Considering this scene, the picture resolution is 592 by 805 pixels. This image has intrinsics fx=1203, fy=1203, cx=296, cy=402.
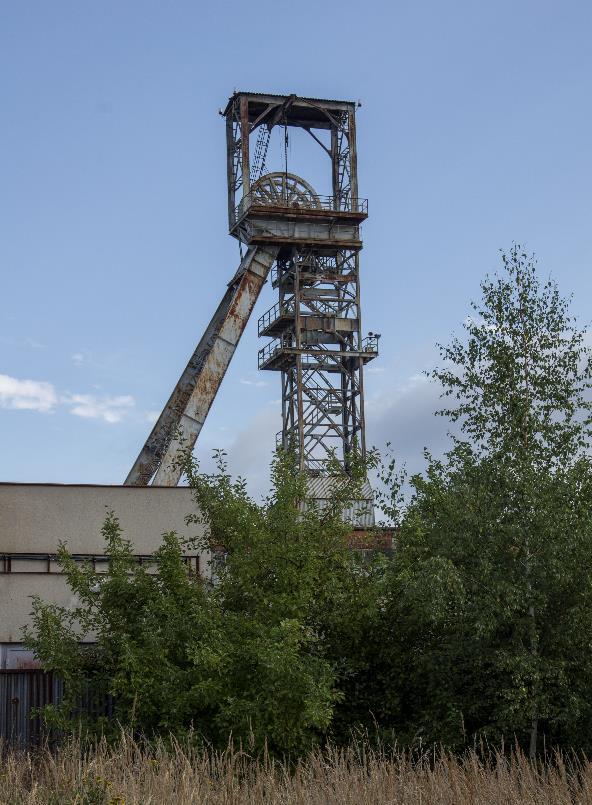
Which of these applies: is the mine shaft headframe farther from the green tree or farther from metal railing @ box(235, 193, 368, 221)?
the green tree

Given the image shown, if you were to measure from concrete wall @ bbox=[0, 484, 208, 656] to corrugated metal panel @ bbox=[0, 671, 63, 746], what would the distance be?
4950mm

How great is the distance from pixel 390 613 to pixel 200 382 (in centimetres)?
2289

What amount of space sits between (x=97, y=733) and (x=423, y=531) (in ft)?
18.9

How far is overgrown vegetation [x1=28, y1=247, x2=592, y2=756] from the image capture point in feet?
56.0

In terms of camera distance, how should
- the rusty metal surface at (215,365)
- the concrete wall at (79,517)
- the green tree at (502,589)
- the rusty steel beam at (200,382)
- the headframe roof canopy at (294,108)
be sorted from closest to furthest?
the green tree at (502,589), the concrete wall at (79,517), the rusty steel beam at (200,382), the rusty metal surface at (215,365), the headframe roof canopy at (294,108)

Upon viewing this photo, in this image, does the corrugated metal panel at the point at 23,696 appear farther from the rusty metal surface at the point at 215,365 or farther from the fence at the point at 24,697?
the rusty metal surface at the point at 215,365

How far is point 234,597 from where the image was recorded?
61.3 ft

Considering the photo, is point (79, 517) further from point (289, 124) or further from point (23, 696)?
point (289, 124)

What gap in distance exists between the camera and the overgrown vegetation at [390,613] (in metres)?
17.1

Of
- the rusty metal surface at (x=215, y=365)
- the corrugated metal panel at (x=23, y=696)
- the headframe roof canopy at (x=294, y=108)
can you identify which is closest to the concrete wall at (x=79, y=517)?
the corrugated metal panel at (x=23, y=696)

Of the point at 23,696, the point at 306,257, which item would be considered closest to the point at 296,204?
the point at 306,257

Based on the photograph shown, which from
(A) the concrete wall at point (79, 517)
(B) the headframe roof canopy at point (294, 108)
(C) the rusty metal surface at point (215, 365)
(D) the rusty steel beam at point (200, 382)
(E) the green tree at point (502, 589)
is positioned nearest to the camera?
(E) the green tree at point (502, 589)

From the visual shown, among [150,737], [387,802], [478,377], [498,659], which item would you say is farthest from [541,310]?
[387,802]

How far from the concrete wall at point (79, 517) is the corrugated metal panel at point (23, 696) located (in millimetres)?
4950
